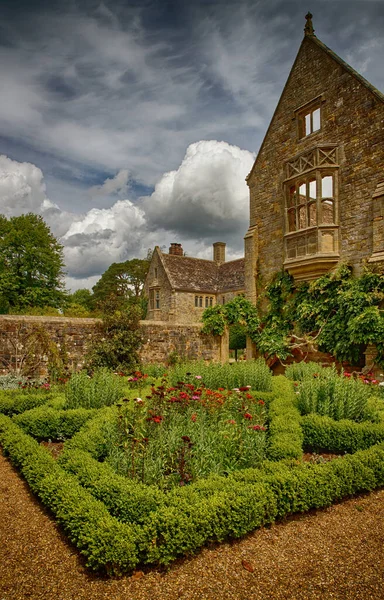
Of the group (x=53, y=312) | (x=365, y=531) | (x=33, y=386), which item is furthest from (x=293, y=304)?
(x=53, y=312)

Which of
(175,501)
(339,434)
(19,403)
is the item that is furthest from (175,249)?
(175,501)

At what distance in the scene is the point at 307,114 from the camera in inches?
497

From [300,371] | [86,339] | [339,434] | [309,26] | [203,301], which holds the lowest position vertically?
[339,434]

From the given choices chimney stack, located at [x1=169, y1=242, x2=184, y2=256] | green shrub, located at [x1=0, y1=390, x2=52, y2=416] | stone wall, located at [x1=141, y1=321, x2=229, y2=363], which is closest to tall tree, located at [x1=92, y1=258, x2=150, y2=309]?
chimney stack, located at [x1=169, y1=242, x2=184, y2=256]

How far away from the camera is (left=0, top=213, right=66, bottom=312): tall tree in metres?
25.8

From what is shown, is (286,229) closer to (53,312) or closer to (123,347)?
(123,347)

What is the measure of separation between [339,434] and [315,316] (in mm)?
6731

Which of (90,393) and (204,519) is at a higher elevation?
(90,393)

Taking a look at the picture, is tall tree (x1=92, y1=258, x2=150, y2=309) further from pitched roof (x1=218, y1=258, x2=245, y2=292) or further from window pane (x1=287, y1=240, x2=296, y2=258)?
window pane (x1=287, y1=240, x2=296, y2=258)

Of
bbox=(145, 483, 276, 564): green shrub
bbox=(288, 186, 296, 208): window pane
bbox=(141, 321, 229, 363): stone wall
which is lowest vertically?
bbox=(145, 483, 276, 564): green shrub

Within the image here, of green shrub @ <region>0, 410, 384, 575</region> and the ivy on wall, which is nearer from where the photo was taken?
green shrub @ <region>0, 410, 384, 575</region>

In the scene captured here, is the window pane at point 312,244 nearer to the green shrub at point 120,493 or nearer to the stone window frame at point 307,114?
the stone window frame at point 307,114

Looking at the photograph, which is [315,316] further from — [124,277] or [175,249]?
[124,277]

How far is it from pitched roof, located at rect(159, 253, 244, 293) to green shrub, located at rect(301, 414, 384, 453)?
23.3 m
